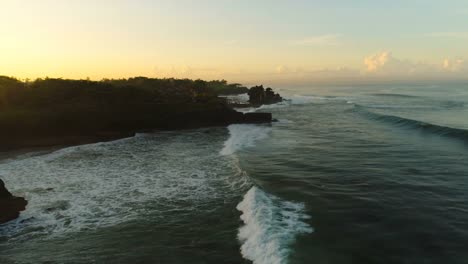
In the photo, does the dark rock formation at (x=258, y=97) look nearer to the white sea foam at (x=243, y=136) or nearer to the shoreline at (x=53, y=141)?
the white sea foam at (x=243, y=136)

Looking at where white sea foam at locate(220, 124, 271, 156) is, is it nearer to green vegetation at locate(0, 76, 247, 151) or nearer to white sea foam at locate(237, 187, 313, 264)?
green vegetation at locate(0, 76, 247, 151)

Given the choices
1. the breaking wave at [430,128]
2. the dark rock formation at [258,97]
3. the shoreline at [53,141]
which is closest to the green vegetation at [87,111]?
the shoreline at [53,141]

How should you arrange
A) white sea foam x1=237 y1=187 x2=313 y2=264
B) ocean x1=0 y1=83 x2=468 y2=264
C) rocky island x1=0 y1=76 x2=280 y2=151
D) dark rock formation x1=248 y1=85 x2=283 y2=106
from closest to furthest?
white sea foam x1=237 y1=187 x2=313 y2=264
ocean x1=0 y1=83 x2=468 y2=264
rocky island x1=0 y1=76 x2=280 y2=151
dark rock formation x1=248 y1=85 x2=283 y2=106

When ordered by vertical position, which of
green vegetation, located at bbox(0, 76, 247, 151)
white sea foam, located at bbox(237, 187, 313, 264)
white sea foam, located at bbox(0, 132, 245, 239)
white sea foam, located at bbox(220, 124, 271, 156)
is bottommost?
white sea foam, located at bbox(237, 187, 313, 264)

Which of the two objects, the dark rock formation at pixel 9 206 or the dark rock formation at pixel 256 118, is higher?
the dark rock formation at pixel 256 118

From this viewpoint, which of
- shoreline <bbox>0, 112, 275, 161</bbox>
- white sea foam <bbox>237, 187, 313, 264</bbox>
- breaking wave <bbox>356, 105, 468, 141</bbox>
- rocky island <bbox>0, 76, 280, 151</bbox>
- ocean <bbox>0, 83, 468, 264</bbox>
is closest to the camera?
white sea foam <bbox>237, 187, 313, 264</bbox>

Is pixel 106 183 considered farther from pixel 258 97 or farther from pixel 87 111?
pixel 258 97

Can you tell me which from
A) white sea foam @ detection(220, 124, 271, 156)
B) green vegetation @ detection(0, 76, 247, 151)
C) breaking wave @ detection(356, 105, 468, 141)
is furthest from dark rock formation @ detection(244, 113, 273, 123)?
breaking wave @ detection(356, 105, 468, 141)
